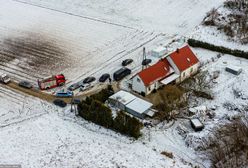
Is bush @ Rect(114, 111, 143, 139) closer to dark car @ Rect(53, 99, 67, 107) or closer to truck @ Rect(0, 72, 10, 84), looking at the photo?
dark car @ Rect(53, 99, 67, 107)

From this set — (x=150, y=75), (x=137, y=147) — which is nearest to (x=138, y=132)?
(x=137, y=147)

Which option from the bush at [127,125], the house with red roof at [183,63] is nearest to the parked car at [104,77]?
the house with red roof at [183,63]

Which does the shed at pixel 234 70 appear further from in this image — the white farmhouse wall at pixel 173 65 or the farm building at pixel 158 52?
the farm building at pixel 158 52

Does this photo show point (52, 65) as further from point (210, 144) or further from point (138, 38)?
point (210, 144)

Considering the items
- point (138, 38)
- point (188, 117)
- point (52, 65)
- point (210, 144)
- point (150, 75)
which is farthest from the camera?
point (138, 38)

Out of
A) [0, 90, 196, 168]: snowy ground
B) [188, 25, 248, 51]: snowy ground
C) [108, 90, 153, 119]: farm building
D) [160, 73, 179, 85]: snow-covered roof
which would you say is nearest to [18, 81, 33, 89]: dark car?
[0, 90, 196, 168]: snowy ground
